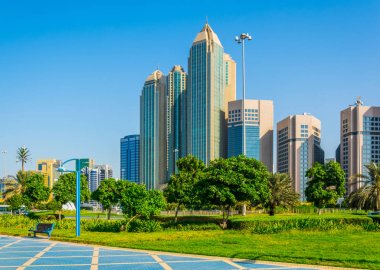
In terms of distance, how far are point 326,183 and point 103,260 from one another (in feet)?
106

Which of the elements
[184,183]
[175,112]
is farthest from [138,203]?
[175,112]

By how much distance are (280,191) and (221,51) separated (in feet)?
347

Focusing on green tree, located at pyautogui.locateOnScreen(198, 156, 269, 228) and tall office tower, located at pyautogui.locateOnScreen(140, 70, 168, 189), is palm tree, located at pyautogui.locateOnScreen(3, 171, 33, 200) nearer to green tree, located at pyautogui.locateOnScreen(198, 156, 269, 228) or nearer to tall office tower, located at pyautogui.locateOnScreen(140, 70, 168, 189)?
green tree, located at pyautogui.locateOnScreen(198, 156, 269, 228)

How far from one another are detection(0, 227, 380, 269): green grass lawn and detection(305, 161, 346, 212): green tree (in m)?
20.4

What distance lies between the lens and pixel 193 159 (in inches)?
1334

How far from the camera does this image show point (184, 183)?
→ 32312 millimetres

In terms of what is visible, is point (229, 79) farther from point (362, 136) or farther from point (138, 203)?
point (138, 203)

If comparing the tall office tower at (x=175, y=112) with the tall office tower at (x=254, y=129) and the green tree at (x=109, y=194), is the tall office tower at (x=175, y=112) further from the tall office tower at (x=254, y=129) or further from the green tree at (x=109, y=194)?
the green tree at (x=109, y=194)

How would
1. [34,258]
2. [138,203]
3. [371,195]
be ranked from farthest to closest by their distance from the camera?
[371,195] → [138,203] → [34,258]

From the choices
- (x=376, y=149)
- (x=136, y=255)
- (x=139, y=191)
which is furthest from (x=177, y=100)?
(x=136, y=255)

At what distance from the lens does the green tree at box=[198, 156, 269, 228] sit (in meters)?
25.1

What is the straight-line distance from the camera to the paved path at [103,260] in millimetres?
13172

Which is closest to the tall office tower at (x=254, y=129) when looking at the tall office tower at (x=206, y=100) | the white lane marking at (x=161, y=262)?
the tall office tower at (x=206, y=100)

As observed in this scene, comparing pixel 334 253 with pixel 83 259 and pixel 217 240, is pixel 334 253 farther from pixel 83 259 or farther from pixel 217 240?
pixel 83 259
